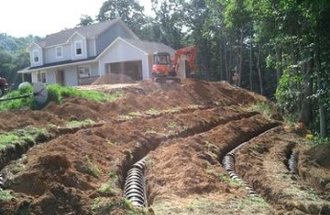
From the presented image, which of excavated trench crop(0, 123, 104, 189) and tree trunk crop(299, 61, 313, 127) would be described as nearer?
excavated trench crop(0, 123, 104, 189)

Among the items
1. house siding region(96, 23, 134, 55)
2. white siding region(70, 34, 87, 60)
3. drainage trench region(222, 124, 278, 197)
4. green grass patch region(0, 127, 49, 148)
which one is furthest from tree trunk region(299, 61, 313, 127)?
white siding region(70, 34, 87, 60)

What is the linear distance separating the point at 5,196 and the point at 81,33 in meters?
39.8

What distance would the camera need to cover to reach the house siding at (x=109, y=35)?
46.3 meters

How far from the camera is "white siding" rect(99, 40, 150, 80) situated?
41.8 m

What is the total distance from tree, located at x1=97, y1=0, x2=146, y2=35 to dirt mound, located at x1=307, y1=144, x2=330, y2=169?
58023mm

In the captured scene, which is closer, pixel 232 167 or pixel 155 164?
pixel 155 164

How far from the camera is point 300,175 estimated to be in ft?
43.8

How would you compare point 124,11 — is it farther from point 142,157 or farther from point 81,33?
point 142,157

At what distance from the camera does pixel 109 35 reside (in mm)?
47844

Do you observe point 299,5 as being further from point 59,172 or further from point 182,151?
point 59,172

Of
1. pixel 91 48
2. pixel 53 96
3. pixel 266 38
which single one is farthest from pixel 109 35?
pixel 53 96

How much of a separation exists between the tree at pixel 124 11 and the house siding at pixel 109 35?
21.9 meters

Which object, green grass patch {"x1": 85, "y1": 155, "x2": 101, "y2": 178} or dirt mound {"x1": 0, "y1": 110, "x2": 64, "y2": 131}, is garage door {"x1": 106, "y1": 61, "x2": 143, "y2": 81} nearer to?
dirt mound {"x1": 0, "y1": 110, "x2": 64, "y2": 131}

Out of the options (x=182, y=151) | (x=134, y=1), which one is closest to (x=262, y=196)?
(x=182, y=151)
